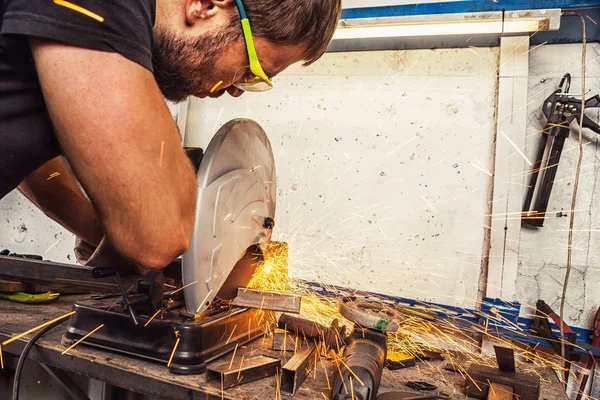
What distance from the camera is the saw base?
1227 mm

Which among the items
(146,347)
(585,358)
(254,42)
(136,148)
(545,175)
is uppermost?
(254,42)

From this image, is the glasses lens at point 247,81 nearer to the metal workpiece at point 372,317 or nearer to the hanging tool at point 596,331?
the metal workpiece at point 372,317

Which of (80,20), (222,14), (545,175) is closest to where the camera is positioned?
(80,20)

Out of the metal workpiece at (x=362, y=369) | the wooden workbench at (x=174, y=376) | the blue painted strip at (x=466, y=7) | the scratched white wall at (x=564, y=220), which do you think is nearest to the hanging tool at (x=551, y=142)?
the scratched white wall at (x=564, y=220)

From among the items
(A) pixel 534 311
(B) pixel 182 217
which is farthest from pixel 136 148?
(A) pixel 534 311

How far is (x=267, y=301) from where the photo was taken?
1.36 m

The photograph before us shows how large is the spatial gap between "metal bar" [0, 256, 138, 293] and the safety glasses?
3.44 feet

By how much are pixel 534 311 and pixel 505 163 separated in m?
0.85

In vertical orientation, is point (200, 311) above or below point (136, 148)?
below

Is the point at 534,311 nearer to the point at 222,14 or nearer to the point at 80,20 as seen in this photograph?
the point at 222,14

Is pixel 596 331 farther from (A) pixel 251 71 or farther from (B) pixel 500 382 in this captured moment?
(A) pixel 251 71

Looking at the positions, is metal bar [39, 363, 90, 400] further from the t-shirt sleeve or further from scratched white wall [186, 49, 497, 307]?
scratched white wall [186, 49, 497, 307]

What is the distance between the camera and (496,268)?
2.33 m

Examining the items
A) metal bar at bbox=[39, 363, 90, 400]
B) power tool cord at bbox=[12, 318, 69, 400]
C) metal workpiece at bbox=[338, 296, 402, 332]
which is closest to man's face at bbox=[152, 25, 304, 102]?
metal workpiece at bbox=[338, 296, 402, 332]
